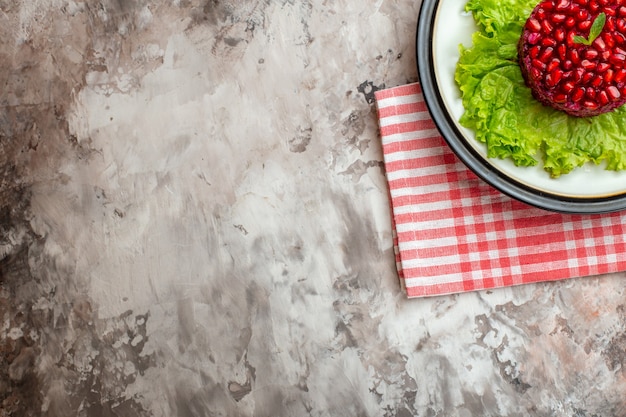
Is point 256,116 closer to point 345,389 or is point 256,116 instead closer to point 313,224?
point 313,224

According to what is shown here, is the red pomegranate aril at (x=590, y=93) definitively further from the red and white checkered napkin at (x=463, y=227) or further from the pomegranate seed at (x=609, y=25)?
the red and white checkered napkin at (x=463, y=227)

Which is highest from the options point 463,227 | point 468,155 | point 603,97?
point 603,97

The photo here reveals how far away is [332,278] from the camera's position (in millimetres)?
1657

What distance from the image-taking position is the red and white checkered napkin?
1.54 meters

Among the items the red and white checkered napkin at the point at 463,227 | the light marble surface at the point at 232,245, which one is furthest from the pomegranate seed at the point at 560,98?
the light marble surface at the point at 232,245

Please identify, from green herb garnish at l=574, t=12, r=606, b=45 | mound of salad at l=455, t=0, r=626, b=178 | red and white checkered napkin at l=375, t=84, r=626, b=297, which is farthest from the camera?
red and white checkered napkin at l=375, t=84, r=626, b=297

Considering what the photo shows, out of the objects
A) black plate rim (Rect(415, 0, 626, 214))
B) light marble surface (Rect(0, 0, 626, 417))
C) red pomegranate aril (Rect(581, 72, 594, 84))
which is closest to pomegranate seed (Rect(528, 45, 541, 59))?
red pomegranate aril (Rect(581, 72, 594, 84))

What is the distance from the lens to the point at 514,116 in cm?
142

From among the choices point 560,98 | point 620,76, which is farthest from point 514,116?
point 620,76

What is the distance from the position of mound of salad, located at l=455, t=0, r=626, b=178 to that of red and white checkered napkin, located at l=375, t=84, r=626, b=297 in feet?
0.49

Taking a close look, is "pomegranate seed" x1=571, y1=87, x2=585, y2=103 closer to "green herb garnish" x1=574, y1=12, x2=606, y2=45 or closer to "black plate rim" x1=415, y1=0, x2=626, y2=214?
"green herb garnish" x1=574, y1=12, x2=606, y2=45

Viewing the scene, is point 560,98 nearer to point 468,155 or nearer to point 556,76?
point 556,76

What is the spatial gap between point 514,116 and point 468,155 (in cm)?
14

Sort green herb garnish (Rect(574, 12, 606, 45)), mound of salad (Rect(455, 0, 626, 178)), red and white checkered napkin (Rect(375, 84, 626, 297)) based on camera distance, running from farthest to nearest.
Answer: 1. red and white checkered napkin (Rect(375, 84, 626, 297))
2. mound of salad (Rect(455, 0, 626, 178))
3. green herb garnish (Rect(574, 12, 606, 45))
